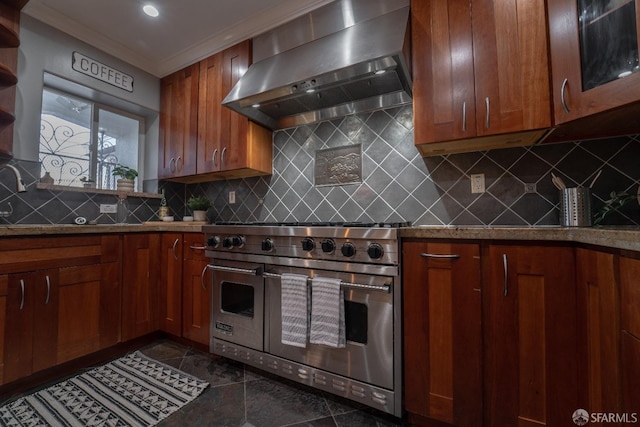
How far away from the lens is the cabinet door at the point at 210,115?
2.33 metres

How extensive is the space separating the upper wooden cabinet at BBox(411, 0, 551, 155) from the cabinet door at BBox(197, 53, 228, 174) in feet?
5.36

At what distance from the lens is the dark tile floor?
1.32 m

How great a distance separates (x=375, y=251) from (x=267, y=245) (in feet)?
2.23

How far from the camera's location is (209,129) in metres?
2.38

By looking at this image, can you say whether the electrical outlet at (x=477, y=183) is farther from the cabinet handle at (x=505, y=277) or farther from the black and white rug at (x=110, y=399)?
the black and white rug at (x=110, y=399)

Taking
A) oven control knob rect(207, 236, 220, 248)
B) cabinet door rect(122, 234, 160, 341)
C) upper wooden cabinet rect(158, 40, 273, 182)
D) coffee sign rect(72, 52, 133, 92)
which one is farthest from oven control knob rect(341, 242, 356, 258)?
coffee sign rect(72, 52, 133, 92)

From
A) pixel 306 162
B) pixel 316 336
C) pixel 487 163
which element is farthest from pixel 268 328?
pixel 487 163

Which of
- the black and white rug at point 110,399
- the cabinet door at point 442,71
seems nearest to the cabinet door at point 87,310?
the black and white rug at point 110,399

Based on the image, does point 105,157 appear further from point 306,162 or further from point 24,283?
point 306,162

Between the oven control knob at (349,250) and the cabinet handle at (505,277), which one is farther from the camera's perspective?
the oven control knob at (349,250)

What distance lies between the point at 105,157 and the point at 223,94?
138 centimetres

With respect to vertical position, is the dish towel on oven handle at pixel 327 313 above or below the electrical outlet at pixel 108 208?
below

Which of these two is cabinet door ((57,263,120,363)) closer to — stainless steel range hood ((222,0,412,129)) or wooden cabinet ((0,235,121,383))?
wooden cabinet ((0,235,121,383))

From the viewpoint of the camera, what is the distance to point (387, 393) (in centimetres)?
128
